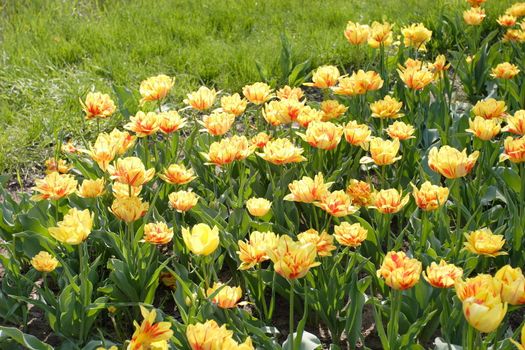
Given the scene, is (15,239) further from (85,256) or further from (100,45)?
(100,45)

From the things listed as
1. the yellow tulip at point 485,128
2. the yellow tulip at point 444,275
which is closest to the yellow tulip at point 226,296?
the yellow tulip at point 444,275

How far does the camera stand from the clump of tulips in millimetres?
1892

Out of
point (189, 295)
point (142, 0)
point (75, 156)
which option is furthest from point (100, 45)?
point (189, 295)

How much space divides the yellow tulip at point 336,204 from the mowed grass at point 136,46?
59.8 inches

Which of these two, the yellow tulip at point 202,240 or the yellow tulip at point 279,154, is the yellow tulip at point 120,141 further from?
the yellow tulip at point 202,240

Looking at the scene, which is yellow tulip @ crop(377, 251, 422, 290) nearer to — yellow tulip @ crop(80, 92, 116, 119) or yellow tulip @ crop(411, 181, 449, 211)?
yellow tulip @ crop(411, 181, 449, 211)

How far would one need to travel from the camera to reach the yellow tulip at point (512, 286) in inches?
63.4

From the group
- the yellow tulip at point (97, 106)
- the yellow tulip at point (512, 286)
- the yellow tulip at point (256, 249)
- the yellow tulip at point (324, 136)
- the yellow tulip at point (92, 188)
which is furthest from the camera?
the yellow tulip at point (97, 106)

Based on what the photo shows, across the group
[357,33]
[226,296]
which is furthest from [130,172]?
[357,33]

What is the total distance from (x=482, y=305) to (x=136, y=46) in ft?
10.3

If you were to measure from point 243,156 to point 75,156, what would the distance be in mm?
736

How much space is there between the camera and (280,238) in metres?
1.76

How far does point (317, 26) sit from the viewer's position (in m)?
4.57

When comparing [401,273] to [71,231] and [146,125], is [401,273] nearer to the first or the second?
[71,231]
